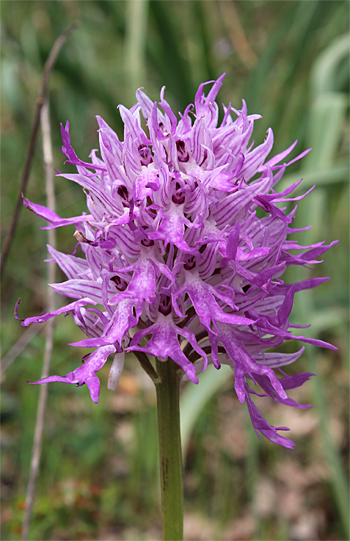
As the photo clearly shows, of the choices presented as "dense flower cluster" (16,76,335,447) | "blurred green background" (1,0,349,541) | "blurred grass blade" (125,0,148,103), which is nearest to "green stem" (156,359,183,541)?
"dense flower cluster" (16,76,335,447)

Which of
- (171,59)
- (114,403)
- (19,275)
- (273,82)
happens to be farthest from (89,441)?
(273,82)

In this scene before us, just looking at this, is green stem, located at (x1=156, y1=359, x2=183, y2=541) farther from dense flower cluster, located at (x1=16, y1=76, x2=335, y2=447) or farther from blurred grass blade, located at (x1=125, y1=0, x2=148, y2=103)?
blurred grass blade, located at (x1=125, y1=0, x2=148, y2=103)

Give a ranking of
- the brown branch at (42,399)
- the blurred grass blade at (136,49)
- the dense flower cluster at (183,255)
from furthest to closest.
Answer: the blurred grass blade at (136,49) < the brown branch at (42,399) < the dense flower cluster at (183,255)

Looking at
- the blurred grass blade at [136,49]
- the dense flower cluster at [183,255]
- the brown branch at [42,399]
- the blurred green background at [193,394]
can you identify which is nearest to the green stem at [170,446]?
the dense flower cluster at [183,255]

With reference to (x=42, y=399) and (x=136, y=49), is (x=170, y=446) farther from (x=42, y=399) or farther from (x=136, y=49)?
(x=136, y=49)

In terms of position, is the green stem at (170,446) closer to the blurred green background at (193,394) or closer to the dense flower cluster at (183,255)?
the dense flower cluster at (183,255)

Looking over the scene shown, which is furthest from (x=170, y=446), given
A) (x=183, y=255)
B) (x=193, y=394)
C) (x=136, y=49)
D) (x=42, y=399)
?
(x=136, y=49)
